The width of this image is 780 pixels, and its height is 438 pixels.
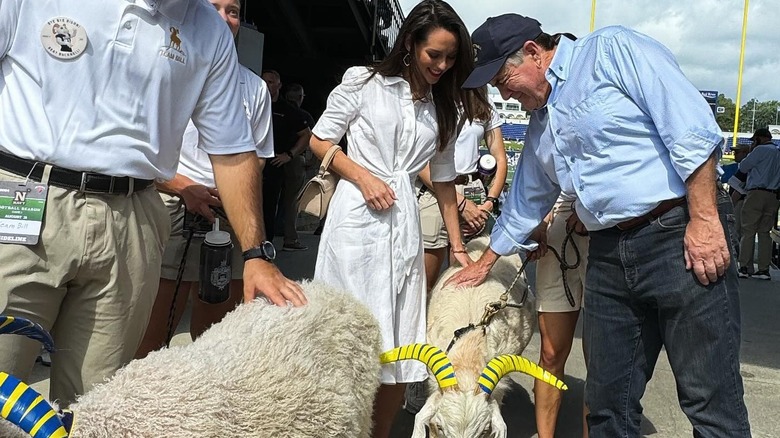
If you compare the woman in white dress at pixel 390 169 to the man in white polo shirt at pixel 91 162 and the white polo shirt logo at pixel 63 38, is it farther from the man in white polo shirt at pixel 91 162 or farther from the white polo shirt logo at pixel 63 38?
the white polo shirt logo at pixel 63 38

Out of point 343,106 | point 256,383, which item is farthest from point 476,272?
point 256,383

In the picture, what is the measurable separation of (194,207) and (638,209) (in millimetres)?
1979

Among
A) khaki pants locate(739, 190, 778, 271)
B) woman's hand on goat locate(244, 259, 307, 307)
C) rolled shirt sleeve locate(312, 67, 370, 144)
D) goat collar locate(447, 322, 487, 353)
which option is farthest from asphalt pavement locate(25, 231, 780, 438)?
khaki pants locate(739, 190, 778, 271)

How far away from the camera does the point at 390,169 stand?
9.83ft

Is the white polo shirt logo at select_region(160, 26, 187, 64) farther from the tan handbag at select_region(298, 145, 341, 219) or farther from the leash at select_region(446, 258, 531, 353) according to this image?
the leash at select_region(446, 258, 531, 353)

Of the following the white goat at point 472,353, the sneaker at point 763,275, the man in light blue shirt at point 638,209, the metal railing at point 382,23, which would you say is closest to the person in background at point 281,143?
the white goat at point 472,353

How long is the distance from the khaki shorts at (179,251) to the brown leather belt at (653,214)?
1903mm

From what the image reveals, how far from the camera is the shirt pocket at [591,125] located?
229 cm

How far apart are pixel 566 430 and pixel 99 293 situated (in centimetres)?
309

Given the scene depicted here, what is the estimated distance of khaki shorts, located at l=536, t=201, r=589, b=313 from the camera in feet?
11.4

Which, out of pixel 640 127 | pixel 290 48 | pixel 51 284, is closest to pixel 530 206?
pixel 640 127

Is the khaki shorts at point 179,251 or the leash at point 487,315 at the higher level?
the khaki shorts at point 179,251

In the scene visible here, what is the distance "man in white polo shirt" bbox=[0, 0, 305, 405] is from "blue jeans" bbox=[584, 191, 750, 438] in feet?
3.93

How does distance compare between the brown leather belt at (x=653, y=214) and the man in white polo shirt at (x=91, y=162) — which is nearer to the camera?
the man in white polo shirt at (x=91, y=162)
